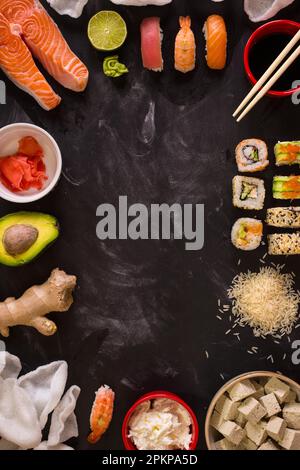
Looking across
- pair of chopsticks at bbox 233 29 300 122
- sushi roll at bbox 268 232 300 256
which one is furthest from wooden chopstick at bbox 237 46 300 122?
sushi roll at bbox 268 232 300 256

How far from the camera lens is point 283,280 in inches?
117

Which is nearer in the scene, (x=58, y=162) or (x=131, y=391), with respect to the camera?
(x=58, y=162)

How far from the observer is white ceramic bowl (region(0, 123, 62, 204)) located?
279 centimetres

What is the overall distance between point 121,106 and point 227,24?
62 cm

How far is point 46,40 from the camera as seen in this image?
288cm

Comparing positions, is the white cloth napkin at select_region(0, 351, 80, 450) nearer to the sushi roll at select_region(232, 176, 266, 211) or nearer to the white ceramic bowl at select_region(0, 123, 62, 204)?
the white ceramic bowl at select_region(0, 123, 62, 204)

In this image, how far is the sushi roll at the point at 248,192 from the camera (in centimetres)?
292

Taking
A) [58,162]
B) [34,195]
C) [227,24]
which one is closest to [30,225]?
[34,195]

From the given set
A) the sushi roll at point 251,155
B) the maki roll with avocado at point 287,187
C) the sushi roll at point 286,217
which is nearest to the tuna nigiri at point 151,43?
the sushi roll at point 251,155

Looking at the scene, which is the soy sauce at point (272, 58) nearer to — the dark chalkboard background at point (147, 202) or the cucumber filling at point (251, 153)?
the dark chalkboard background at point (147, 202)

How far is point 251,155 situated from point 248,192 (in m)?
0.17

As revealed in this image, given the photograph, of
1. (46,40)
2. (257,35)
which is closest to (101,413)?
(46,40)
